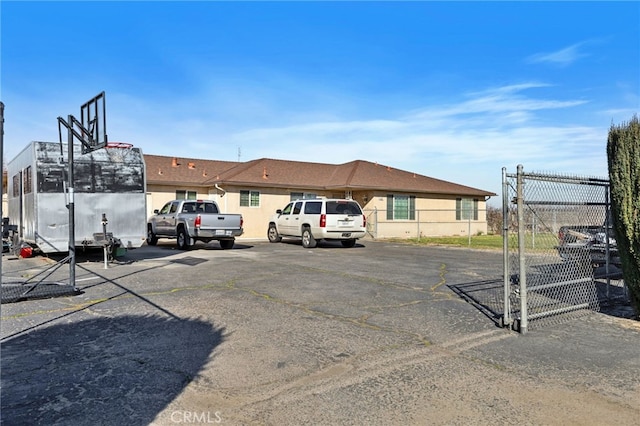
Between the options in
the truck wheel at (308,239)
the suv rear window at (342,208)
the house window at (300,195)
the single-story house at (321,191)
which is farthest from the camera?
the house window at (300,195)

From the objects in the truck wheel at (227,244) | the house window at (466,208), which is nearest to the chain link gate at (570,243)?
the truck wheel at (227,244)

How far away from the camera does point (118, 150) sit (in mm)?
13734

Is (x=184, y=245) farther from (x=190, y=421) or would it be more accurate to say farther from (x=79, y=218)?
(x=190, y=421)

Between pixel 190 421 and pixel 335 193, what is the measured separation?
963 inches

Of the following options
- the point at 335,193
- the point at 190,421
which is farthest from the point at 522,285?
the point at 335,193

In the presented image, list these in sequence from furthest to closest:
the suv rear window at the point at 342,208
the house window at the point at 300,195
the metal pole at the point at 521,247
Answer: the house window at the point at 300,195, the suv rear window at the point at 342,208, the metal pole at the point at 521,247

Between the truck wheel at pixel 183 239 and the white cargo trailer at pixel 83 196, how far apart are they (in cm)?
360

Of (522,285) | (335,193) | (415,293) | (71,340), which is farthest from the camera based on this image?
(335,193)

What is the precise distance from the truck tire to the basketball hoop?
4.35 metres

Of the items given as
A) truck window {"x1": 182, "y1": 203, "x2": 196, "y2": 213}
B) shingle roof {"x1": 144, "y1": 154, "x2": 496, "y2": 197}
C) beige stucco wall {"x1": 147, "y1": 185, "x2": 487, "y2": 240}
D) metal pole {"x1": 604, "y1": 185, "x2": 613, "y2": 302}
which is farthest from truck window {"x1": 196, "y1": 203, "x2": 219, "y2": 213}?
metal pole {"x1": 604, "y1": 185, "x2": 613, "y2": 302}

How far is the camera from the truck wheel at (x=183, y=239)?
17405 mm

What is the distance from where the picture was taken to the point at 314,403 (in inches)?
153

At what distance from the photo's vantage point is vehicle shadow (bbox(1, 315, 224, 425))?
3.70m

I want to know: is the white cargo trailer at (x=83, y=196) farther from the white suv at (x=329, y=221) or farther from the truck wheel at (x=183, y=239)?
the white suv at (x=329, y=221)
